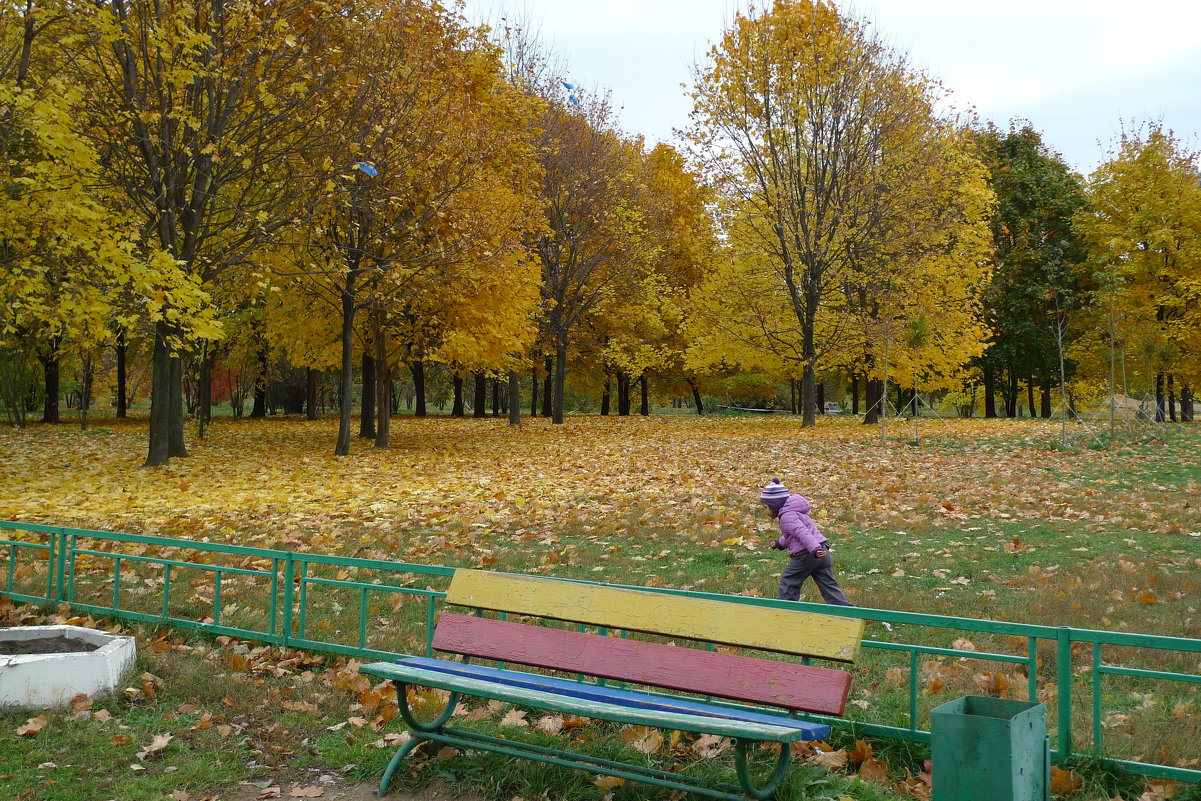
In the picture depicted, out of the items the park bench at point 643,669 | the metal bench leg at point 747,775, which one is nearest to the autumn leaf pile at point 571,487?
the park bench at point 643,669

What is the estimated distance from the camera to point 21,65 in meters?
13.1

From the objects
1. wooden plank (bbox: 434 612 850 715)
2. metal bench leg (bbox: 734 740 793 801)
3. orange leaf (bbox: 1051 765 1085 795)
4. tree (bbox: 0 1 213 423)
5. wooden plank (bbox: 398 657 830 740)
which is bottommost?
orange leaf (bbox: 1051 765 1085 795)

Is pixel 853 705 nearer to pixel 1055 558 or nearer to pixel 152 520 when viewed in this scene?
pixel 1055 558

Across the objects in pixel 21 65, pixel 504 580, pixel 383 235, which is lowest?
pixel 504 580

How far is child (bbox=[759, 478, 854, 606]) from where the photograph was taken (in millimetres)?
6332

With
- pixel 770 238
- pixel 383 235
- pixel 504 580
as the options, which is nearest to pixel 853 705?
pixel 504 580

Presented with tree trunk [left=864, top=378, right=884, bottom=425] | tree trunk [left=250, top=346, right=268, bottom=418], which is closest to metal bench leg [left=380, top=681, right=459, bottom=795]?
tree trunk [left=864, top=378, right=884, bottom=425]

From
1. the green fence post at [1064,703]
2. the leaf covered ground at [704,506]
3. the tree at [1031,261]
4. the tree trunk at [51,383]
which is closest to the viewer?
the green fence post at [1064,703]

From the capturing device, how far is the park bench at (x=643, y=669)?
11.8 feet

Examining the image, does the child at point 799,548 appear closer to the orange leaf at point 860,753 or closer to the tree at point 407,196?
the orange leaf at point 860,753

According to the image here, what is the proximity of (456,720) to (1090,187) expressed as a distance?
40411 millimetres

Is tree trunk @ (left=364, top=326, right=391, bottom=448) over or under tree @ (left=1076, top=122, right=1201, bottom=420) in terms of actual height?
under

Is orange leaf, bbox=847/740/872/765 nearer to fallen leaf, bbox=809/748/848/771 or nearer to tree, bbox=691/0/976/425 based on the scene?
fallen leaf, bbox=809/748/848/771

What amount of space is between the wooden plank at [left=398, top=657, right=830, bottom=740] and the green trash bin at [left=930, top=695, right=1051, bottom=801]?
427mm
